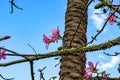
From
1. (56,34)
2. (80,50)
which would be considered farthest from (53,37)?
(80,50)

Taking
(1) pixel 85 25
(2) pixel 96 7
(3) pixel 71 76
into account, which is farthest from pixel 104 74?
(2) pixel 96 7

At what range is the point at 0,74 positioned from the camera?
277cm

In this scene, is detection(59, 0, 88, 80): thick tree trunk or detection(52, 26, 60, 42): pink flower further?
detection(52, 26, 60, 42): pink flower

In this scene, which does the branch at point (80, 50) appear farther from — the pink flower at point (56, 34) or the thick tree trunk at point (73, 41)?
the pink flower at point (56, 34)

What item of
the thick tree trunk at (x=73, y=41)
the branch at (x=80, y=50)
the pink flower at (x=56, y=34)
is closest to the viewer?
the branch at (x=80, y=50)

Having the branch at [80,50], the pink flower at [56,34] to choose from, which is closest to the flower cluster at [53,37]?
the pink flower at [56,34]

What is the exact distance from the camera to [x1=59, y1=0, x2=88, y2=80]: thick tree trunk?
4.84 m

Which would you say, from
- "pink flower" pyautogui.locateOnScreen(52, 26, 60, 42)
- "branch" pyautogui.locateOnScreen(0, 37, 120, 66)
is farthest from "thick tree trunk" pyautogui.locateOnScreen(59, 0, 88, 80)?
"branch" pyautogui.locateOnScreen(0, 37, 120, 66)

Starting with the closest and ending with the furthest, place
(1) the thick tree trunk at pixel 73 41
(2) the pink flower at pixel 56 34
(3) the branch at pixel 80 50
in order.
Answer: (3) the branch at pixel 80 50 → (1) the thick tree trunk at pixel 73 41 → (2) the pink flower at pixel 56 34

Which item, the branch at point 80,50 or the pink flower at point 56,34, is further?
the pink flower at point 56,34

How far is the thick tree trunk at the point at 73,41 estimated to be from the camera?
15.9ft

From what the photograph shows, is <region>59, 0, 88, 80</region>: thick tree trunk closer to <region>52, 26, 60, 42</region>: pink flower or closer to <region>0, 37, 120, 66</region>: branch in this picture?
<region>52, 26, 60, 42</region>: pink flower

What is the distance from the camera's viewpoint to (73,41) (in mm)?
5117

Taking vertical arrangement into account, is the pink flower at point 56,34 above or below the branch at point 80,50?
above
